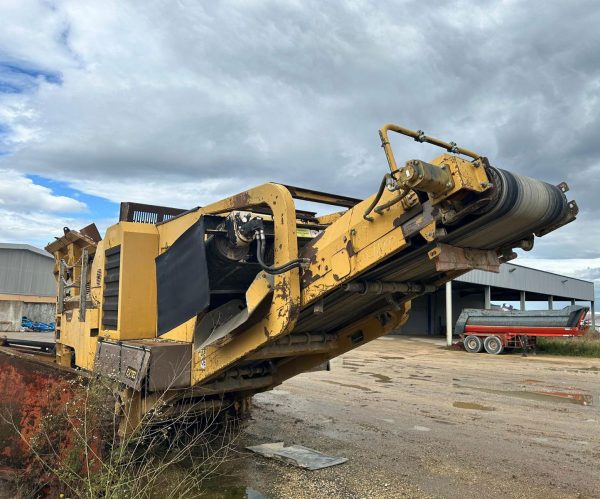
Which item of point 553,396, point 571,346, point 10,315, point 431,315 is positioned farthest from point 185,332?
point 431,315

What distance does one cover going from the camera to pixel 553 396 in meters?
10.3

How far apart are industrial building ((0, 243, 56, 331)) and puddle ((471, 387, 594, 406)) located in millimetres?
26387

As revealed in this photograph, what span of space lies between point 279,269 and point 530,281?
32937 millimetres

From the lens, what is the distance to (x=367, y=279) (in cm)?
383

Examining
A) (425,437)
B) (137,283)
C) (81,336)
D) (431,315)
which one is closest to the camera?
(137,283)

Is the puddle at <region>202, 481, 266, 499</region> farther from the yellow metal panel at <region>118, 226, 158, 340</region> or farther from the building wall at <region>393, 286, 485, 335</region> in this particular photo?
the building wall at <region>393, 286, 485, 335</region>

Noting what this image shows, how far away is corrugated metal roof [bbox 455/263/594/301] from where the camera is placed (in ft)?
94.1

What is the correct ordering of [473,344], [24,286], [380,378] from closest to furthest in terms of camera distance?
1. [380,378]
2. [473,344]
3. [24,286]

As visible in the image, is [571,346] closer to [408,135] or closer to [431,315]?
[431,315]

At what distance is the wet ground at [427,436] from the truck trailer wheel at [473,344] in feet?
25.4

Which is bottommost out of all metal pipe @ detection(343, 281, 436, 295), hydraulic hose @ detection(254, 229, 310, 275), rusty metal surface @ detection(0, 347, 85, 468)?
rusty metal surface @ detection(0, 347, 85, 468)

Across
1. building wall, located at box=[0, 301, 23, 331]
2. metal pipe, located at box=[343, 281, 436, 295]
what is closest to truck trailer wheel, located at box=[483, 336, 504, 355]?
metal pipe, located at box=[343, 281, 436, 295]

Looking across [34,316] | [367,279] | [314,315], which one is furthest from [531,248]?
[34,316]

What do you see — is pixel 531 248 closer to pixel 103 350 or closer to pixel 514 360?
pixel 103 350
